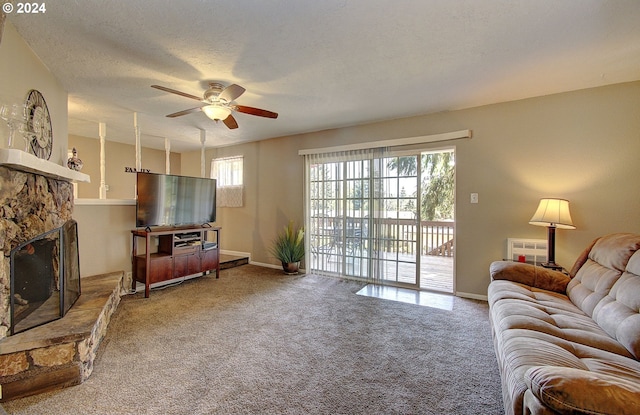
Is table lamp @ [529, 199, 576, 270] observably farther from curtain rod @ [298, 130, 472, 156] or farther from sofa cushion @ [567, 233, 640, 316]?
curtain rod @ [298, 130, 472, 156]

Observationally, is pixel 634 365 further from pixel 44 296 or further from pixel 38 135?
pixel 38 135

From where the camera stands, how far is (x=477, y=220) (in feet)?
11.5

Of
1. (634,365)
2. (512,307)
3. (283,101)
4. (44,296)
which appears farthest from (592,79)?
(44,296)

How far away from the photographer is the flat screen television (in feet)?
12.0

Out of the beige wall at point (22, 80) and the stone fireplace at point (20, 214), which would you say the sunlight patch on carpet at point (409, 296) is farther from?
the beige wall at point (22, 80)

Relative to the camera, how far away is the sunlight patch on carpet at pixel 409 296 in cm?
334

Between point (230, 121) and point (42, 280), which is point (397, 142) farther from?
point (42, 280)

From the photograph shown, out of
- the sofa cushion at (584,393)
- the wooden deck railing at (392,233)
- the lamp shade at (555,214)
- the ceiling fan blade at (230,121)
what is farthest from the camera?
the wooden deck railing at (392,233)

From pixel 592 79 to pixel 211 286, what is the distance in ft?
16.3

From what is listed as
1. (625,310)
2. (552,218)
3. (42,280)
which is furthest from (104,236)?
(552,218)

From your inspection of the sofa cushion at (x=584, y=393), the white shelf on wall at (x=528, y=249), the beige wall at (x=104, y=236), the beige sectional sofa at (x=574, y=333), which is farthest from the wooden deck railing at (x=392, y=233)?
the sofa cushion at (x=584, y=393)

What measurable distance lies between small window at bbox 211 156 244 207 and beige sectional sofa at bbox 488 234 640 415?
4.62 meters

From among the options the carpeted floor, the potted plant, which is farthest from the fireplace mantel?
the potted plant

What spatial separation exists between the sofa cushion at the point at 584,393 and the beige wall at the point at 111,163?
7079 millimetres
